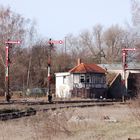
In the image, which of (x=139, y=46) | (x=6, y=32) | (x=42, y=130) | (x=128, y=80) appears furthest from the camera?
(x=128, y=80)

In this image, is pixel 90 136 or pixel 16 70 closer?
pixel 90 136

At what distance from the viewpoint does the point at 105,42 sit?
124562 mm

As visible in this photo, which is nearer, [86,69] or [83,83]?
[83,83]

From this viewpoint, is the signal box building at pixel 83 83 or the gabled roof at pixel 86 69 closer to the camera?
the signal box building at pixel 83 83

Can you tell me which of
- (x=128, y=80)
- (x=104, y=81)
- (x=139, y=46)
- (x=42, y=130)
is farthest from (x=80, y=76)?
(x=42, y=130)

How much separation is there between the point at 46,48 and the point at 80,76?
15.5 m

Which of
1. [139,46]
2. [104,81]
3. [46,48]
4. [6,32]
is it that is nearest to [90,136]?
[139,46]

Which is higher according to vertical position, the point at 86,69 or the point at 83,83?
the point at 86,69

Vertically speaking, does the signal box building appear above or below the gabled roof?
below

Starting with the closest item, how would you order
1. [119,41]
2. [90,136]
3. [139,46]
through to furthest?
[90,136] < [139,46] < [119,41]

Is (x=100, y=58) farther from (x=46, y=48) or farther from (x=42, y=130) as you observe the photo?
(x=42, y=130)

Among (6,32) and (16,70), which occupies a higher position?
(6,32)

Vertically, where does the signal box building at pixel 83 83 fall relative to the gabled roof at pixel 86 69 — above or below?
below

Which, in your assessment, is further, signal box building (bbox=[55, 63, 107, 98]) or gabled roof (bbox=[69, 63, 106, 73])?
gabled roof (bbox=[69, 63, 106, 73])
